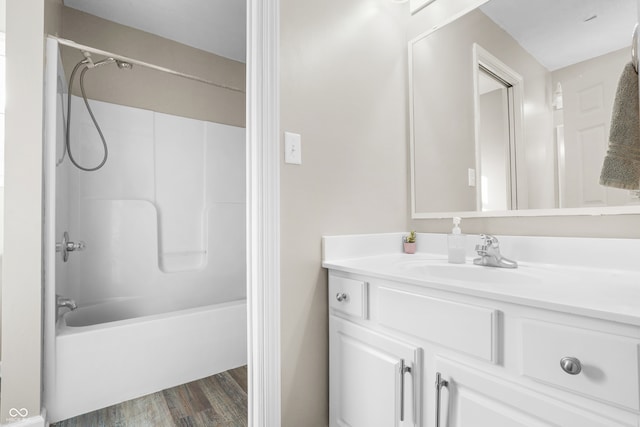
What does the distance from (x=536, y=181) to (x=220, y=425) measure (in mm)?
1718

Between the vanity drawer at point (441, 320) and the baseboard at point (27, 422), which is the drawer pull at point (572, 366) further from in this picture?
the baseboard at point (27, 422)

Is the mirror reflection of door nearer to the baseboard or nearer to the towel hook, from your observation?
the towel hook

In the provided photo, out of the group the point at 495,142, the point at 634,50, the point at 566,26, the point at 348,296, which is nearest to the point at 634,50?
A: the point at 634,50

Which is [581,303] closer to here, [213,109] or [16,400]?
[16,400]

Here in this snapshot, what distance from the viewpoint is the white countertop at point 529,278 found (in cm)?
61

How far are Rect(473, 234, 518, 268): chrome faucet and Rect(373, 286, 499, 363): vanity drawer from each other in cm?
44

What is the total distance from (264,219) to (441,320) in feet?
2.13

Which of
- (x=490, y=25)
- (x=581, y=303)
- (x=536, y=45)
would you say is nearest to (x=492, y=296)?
(x=581, y=303)

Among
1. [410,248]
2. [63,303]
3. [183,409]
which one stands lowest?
[183,409]

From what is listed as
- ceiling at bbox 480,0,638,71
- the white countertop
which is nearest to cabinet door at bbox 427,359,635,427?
the white countertop

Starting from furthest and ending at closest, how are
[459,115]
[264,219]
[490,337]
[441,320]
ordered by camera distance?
[459,115] → [264,219] → [441,320] → [490,337]

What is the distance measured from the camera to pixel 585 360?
0.59 m

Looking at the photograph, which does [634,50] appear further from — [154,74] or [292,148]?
[154,74]

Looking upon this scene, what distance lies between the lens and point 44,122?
4.52ft
